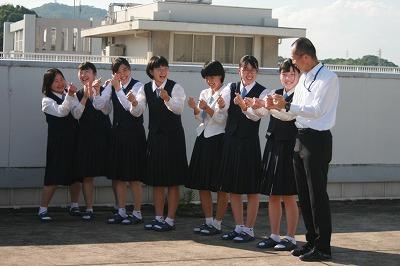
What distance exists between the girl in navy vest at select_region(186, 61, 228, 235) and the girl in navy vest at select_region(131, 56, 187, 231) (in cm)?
18

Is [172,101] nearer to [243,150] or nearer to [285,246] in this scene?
[243,150]

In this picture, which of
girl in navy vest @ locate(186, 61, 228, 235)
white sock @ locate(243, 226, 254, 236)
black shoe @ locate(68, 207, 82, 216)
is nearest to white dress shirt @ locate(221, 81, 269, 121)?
girl in navy vest @ locate(186, 61, 228, 235)

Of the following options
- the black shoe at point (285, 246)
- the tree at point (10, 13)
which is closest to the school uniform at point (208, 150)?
the black shoe at point (285, 246)

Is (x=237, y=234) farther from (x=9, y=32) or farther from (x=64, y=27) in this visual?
(x=9, y=32)

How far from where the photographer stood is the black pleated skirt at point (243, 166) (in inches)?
279

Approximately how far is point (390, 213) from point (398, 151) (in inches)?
46.8

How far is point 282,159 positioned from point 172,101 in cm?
130

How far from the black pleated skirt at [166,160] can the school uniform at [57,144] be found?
93cm

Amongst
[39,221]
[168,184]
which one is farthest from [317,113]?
[39,221]

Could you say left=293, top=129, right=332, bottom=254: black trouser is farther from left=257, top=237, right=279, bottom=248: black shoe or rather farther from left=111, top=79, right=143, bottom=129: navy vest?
left=111, top=79, right=143, bottom=129: navy vest

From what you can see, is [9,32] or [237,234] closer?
[237,234]

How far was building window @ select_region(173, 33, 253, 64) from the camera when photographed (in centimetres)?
4078

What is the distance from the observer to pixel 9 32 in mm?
71438

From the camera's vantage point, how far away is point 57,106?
7.87m
